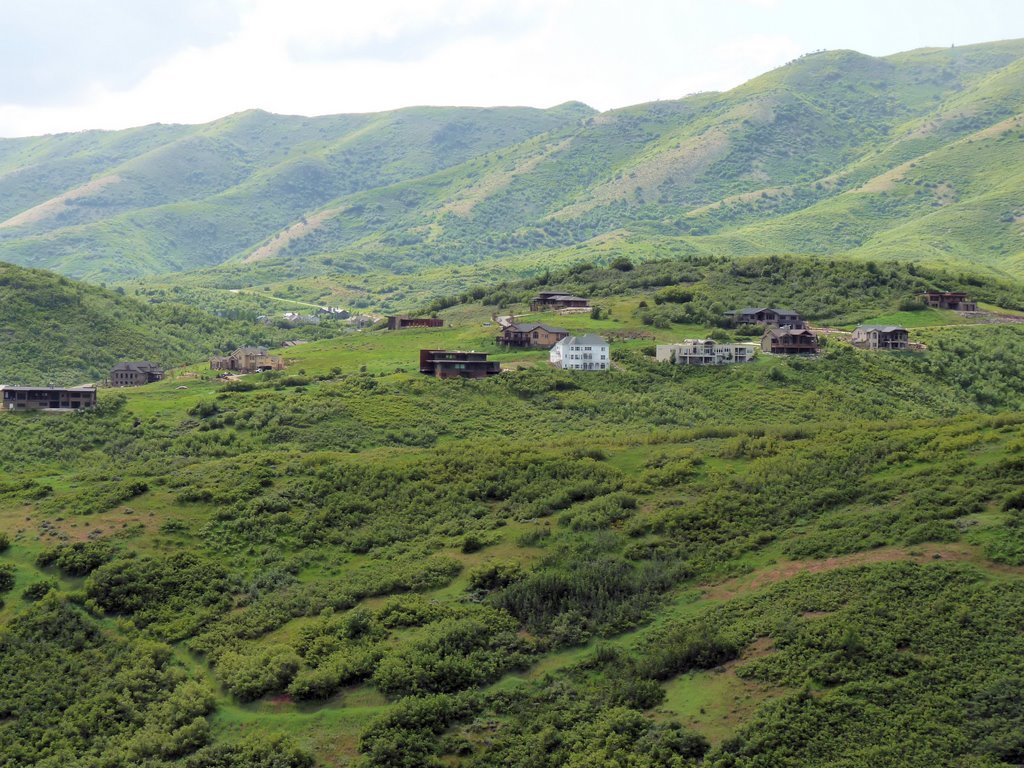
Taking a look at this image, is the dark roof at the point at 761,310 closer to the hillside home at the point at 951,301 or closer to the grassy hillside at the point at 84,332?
the hillside home at the point at 951,301

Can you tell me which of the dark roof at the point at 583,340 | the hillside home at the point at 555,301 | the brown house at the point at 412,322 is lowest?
the brown house at the point at 412,322

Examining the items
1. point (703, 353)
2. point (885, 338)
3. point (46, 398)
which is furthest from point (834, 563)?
point (46, 398)

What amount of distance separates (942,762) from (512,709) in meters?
16.1

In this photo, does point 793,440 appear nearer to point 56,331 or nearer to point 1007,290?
point 1007,290

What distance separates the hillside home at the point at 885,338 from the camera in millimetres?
115125

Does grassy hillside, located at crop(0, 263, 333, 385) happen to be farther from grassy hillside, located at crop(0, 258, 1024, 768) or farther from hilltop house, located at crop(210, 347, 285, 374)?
grassy hillside, located at crop(0, 258, 1024, 768)

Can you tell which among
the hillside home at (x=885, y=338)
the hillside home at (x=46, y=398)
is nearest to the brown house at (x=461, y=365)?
the hillside home at (x=46, y=398)

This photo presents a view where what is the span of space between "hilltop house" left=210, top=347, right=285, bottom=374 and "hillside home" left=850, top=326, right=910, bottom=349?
62409 mm

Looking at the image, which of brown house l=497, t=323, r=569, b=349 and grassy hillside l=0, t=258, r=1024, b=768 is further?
brown house l=497, t=323, r=569, b=349

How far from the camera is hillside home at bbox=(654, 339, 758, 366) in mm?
108312

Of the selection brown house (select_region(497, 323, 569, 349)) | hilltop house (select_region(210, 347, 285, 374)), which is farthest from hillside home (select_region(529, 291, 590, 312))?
hilltop house (select_region(210, 347, 285, 374))

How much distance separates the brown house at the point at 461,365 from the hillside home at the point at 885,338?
40.6 m

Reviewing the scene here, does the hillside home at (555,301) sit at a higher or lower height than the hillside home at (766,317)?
higher

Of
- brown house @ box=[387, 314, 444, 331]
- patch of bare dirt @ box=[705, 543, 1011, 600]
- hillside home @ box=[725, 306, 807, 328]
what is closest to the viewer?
patch of bare dirt @ box=[705, 543, 1011, 600]
